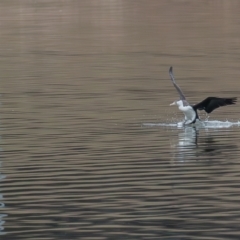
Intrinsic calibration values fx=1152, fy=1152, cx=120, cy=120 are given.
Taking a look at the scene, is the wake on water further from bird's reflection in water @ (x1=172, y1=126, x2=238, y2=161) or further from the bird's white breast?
bird's reflection in water @ (x1=172, y1=126, x2=238, y2=161)

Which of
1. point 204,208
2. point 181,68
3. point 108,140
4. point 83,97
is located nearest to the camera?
point 204,208

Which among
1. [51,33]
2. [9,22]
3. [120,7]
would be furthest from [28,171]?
[120,7]

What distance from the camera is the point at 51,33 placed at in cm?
6003

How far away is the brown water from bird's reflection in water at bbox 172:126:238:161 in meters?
0.03

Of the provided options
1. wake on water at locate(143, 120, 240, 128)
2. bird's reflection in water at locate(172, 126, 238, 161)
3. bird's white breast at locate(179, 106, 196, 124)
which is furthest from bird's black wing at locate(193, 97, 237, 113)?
bird's reflection in water at locate(172, 126, 238, 161)

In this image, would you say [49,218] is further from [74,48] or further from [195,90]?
[74,48]

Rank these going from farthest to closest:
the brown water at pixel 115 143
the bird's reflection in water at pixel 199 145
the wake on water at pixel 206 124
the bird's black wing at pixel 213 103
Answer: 1. the bird's black wing at pixel 213 103
2. the wake on water at pixel 206 124
3. the bird's reflection in water at pixel 199 145
4. the brown water at pixel 115 143

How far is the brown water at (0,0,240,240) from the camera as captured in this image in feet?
50.9

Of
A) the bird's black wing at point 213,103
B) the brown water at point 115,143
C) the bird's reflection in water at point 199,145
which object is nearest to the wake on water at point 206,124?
the brown water at point 115,143

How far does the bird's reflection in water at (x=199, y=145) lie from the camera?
2139 cm

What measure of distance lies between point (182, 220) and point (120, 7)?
2645 inches

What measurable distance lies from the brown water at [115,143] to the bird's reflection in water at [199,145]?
0.08 feet

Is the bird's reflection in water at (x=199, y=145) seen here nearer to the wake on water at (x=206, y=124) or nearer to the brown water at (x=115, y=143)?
the brown water at (x=115, y=143)

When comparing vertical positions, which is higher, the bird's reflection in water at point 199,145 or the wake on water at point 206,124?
the bird's reflection in water at point 199,145
